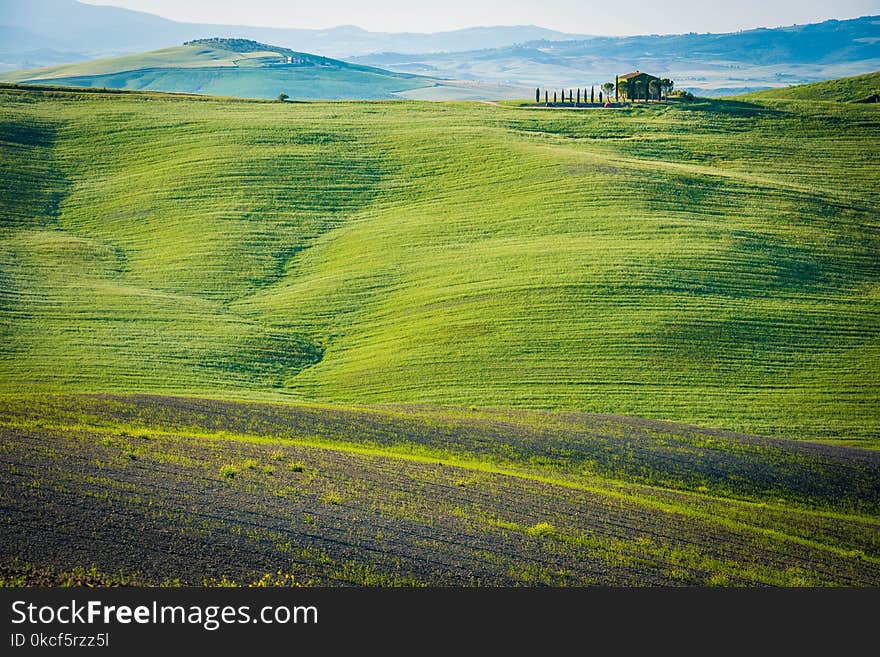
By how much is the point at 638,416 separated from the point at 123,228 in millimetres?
50401

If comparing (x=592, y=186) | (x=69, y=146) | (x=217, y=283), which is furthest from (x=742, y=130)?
(x=69, y=146)

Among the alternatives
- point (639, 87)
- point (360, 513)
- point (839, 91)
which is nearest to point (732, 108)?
point (639, 87)

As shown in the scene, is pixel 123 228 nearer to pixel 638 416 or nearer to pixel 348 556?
pixel 638 416

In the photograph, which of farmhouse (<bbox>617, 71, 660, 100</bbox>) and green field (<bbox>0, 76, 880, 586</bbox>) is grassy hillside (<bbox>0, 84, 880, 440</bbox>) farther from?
farmhouse (<bbox>617, 71, 660, 100</bbox>)

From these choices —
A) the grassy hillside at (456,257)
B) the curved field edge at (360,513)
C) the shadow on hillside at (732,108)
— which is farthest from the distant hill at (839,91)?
the curved field edge at (360,513)

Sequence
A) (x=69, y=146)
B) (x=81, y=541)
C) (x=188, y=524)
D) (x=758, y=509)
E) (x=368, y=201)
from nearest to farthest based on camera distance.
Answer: (x=81, y=541) < (x=188, y=524) < (x=758, y=509) < (x=368, y=201) < (x=69, y=146)

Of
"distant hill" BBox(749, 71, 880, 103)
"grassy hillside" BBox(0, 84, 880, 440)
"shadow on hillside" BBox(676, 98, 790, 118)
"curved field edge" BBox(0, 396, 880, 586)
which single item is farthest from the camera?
"distant hill" BBox(749, 71, 880, 103)

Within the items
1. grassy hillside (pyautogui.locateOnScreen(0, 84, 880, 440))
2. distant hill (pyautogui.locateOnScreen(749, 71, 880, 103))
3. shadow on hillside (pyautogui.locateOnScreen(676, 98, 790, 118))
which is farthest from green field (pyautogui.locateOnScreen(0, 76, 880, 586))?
distant hill (pyautogui.locateOnScreen(749, 71, 880, 103))

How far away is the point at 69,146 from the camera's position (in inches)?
3442

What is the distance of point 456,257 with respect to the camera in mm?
63250

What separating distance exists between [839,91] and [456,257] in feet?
307

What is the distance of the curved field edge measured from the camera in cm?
2077

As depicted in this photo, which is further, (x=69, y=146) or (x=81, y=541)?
(x=69, y=146)

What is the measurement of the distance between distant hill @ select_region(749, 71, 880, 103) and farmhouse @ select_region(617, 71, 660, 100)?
23.8 metres
